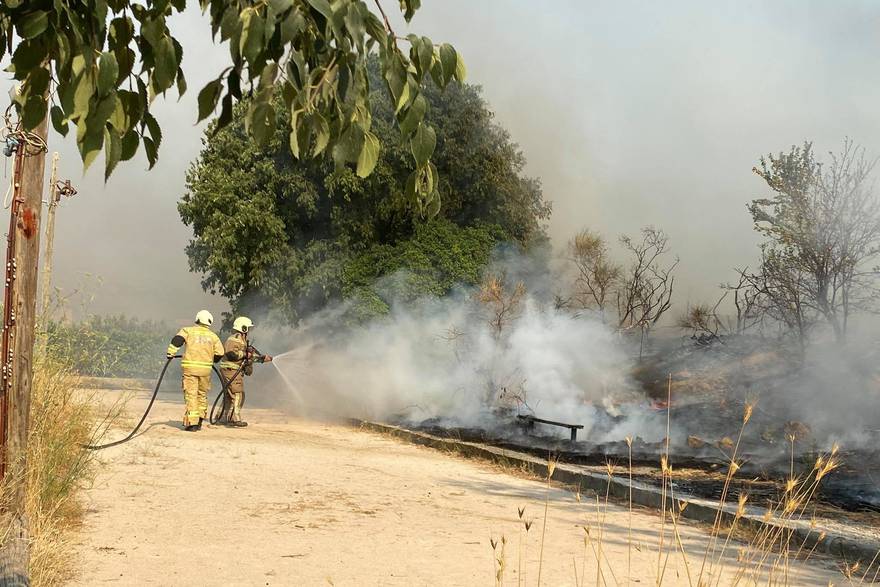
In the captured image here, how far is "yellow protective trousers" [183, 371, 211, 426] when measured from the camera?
1327 cm

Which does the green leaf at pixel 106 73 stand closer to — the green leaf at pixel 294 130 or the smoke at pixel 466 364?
the green leaf at pixel 294 130

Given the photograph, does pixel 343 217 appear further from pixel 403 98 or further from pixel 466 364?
pixel 403 98

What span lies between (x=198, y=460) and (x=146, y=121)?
28.9ft

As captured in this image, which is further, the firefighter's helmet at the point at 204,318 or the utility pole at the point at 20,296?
the firefighter's helmet at the point at 204,318

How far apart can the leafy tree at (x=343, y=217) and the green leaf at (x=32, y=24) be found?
18.9m

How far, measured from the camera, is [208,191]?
21562mm

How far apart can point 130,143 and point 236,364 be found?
13.3 meters

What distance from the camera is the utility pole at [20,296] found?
5344 mm

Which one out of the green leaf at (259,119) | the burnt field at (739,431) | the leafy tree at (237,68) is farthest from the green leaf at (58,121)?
the burnt field at (739,431)

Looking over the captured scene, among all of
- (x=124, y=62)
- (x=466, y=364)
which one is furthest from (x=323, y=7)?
(x=466, y=364)

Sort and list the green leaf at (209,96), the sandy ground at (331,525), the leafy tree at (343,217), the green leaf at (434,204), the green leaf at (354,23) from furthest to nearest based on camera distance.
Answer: the leafy tree at (343,217)
the sandy ground at (331,525)
the green leaf at (434,204)
the green leaf at (209,96)
the green leaf at (354,23)

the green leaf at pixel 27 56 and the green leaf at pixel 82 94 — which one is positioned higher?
the green leaf at pixel 27 56

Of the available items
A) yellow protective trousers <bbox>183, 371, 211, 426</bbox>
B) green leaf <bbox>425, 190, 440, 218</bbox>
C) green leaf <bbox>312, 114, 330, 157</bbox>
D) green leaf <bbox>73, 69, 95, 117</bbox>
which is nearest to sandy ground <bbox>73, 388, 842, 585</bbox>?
green leaf <bbox>425, 190, 440, 218</bbox>

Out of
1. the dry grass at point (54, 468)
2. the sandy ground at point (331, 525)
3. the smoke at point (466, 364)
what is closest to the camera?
the dry grass at point (54, 468)
